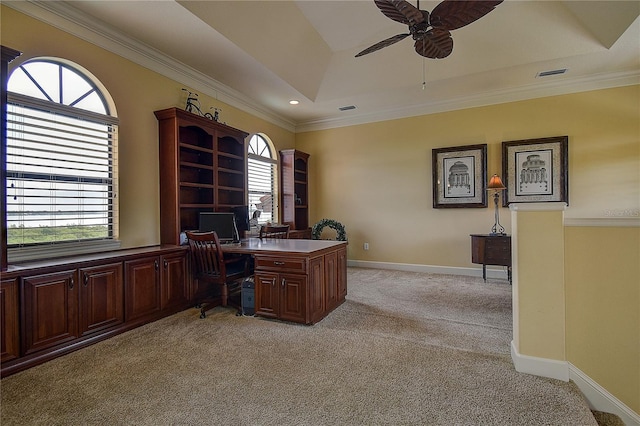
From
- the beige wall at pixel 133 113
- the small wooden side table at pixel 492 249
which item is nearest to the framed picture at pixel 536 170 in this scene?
the small wooden side table at pixel 492 249

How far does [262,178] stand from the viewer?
19.2ft

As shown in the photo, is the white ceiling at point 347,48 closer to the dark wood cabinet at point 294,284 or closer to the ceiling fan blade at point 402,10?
the ceiling fan blade at point 402,10

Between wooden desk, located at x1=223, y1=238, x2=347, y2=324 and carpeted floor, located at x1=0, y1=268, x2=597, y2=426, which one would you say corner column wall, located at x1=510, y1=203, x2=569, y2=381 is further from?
wooden desk, located at x1=223, y1=238, x2=347, y2=324

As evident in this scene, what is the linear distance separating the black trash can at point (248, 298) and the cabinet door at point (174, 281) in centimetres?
75

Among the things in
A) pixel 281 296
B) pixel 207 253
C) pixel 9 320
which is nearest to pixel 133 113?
pixel 207 253

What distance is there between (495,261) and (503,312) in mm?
1335

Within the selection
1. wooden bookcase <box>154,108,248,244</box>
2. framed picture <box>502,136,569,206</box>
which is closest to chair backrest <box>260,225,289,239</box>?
wooden bookcase <box>154,108,248,244</box>

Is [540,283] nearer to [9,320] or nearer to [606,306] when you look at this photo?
[606,306]

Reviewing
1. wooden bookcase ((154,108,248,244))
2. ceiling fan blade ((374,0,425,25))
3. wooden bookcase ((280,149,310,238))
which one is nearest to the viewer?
ceiling fan blade ((374,0,425,25))

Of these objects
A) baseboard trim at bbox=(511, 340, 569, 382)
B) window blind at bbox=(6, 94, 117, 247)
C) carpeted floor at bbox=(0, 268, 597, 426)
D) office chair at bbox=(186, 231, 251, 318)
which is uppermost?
window blind at bbox=(6, 94, 117, 247)

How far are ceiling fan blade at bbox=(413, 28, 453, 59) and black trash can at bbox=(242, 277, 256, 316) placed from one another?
114 inches

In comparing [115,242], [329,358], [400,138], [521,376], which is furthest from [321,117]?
[521,376]

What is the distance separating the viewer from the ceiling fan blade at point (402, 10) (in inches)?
88.2

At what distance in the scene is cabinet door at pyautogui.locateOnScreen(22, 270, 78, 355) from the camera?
2312 mm
